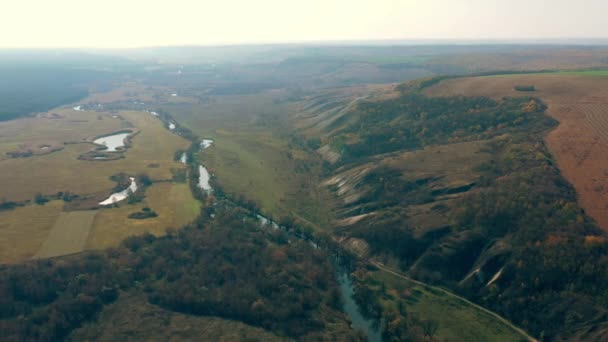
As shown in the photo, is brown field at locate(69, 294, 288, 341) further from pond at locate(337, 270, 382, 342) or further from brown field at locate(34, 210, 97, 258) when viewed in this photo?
brown field at locate(34, 210, 97, 258)

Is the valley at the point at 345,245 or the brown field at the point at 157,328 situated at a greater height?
the valley at the point at 345,245

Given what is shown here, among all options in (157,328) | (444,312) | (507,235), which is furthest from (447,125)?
(157,328)

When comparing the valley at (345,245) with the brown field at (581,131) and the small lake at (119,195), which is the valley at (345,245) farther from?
the small lake at (119,195)

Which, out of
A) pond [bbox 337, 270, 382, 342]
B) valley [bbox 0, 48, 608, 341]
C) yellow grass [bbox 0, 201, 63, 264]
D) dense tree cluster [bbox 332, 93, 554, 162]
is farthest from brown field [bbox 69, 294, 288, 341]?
dense tree cluster [bbox 332, 93, 554, 162]

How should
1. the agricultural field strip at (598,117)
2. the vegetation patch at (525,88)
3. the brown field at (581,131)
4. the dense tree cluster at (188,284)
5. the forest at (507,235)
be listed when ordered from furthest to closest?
the vegetation patch at (525,88) < the agricultural field strip at (598,117) < the brown field at (581,131) < the dense tree cluster at (188,284) < the forest at (507,235)

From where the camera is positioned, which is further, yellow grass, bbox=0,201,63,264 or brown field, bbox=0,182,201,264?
brown field, bbox=0,182,201,264

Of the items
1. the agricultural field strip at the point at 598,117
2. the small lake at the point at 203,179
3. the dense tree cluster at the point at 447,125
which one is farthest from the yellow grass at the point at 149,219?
the agricultural field strip at the point at 598,117

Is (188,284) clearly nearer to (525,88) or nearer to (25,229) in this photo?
(25,229)
